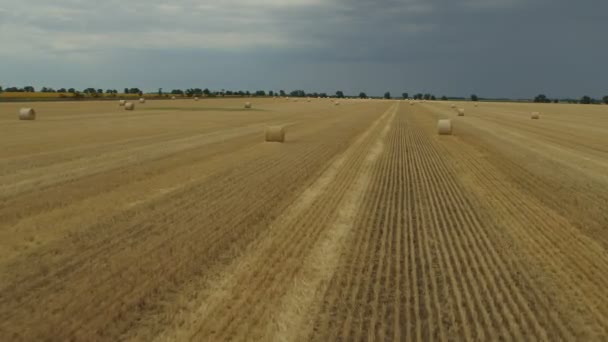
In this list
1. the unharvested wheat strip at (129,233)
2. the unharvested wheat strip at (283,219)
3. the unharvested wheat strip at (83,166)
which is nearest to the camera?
the unharvested wheat strip at (283,219)

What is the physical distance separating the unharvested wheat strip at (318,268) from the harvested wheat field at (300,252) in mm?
29

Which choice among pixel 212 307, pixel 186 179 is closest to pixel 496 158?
pixel 186 179

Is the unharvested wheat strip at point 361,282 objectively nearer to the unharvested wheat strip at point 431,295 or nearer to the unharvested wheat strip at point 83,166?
the unharvested wheat strip at point 431,295

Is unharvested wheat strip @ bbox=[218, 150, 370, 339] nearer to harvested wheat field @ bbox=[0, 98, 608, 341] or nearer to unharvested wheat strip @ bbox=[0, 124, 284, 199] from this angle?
harvested wheat field @ bbox=[0, 98, 608, 341]

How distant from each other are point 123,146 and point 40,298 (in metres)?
14.1

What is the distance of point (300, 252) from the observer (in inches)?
270

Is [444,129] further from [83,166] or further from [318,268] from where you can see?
[318,268]

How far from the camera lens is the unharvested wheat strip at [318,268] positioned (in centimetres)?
474

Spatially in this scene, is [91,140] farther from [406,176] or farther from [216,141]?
[406,176]

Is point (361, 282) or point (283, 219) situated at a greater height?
point (361, 282)

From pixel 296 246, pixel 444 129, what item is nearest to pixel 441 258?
pixel 296 246

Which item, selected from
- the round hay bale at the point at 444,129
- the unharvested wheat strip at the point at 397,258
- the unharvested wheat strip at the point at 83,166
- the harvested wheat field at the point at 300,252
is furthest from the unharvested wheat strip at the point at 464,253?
the round hay bale at the point at 444,129

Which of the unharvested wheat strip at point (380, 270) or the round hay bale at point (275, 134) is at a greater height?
the unharvested wheat strip at point (380, 270)

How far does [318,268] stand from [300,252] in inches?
26.0
